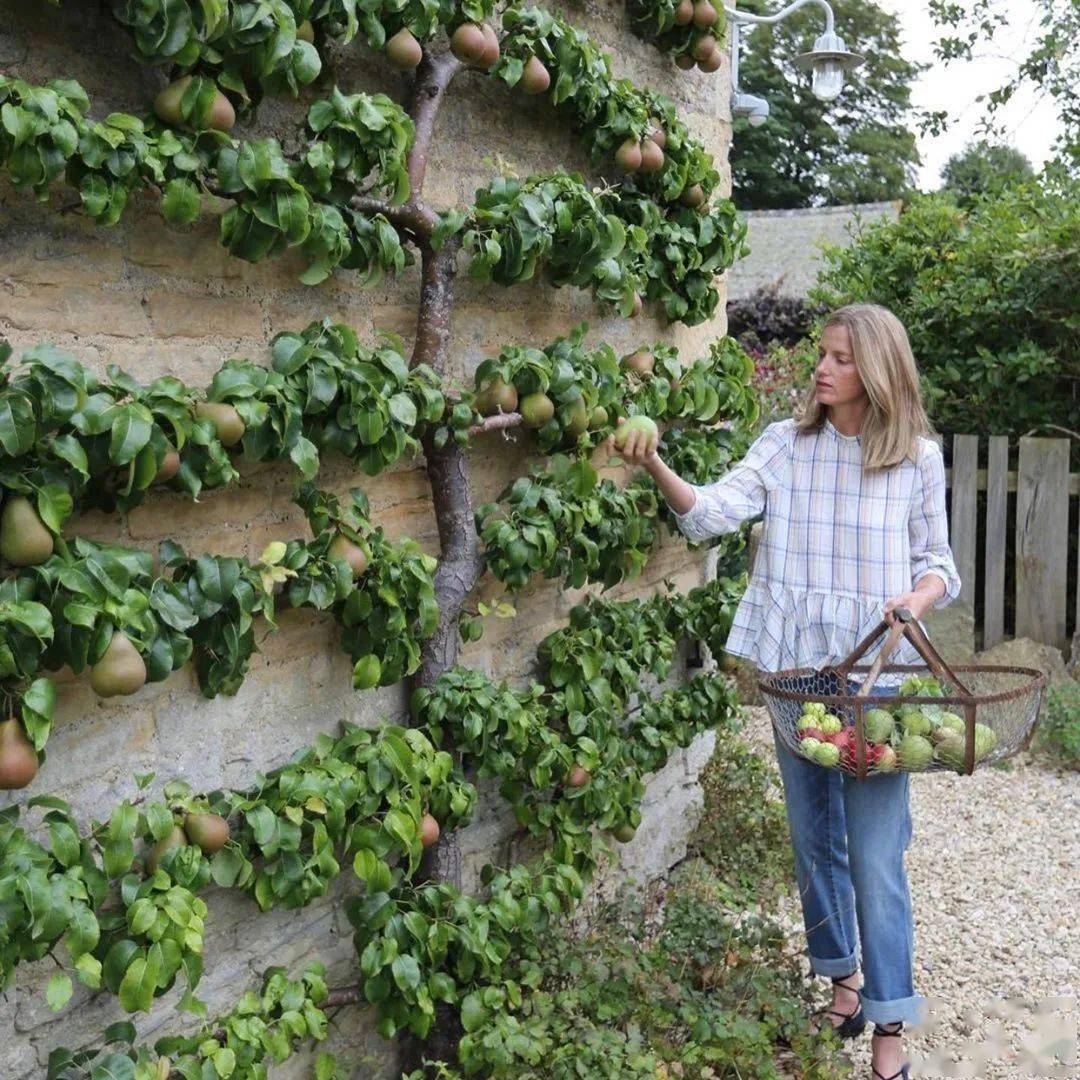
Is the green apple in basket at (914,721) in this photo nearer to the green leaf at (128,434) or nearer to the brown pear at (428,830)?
the brown pear at (428,830)

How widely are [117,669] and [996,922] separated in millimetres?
3600

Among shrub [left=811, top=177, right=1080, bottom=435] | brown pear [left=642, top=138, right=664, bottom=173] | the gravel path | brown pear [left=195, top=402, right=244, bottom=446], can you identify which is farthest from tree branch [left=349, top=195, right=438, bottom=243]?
shrub [left=811, top=177, right=1080, bottom=435]

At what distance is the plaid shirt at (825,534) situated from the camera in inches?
124

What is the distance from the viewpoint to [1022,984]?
4008mm

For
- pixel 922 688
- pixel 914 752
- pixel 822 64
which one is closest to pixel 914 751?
pixel 914 752

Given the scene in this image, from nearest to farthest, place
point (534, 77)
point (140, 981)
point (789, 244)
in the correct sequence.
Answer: point (140, 981), point (534, 77), point (789, 244)

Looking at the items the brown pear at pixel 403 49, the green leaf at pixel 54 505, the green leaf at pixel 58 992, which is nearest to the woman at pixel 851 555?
the brown pear at pixel 403 49

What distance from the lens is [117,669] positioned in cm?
212

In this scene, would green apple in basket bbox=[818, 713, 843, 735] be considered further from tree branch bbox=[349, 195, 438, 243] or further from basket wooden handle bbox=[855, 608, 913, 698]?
tree branch bbox=[349, 195, 438, 243]

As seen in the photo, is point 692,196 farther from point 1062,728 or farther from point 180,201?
point 1062,728

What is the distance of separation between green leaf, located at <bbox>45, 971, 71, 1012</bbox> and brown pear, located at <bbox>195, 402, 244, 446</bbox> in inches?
41.4

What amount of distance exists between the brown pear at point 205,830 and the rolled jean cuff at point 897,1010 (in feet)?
5.93

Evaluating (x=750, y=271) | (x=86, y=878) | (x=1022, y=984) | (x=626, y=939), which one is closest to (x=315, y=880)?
(x=86, y=878)

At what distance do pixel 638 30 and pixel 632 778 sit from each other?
247 centimetres
